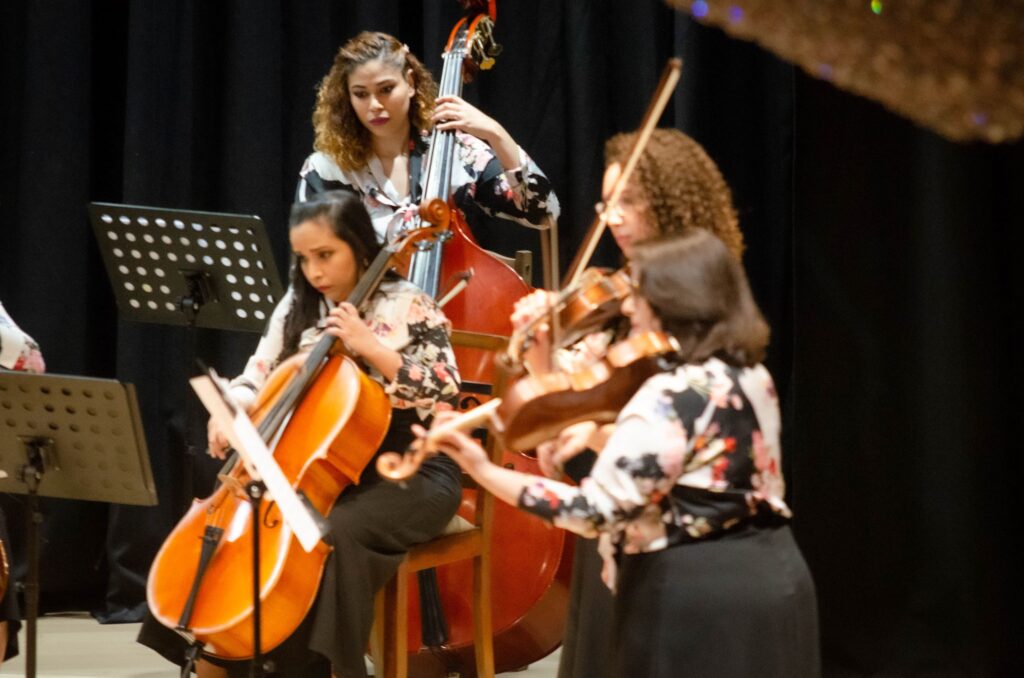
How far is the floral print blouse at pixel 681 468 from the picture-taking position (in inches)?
65.6

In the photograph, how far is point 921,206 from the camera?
3193mm

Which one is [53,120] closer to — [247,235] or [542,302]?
[247,235]

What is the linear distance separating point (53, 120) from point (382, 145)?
4.91 feet

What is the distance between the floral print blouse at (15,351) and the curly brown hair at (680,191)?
152 centimetres

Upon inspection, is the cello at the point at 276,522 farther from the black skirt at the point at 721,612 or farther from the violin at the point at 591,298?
the black skirt at the point at 721,612

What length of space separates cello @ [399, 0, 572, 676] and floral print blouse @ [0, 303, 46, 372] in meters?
0.87

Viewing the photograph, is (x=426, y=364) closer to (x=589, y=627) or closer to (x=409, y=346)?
(x=409, y=346)

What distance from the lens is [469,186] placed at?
3.26 meters

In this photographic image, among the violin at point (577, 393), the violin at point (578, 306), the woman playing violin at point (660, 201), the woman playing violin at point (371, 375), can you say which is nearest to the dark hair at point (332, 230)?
the woman playing violin at point (371, 375)

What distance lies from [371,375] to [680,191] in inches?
34.8

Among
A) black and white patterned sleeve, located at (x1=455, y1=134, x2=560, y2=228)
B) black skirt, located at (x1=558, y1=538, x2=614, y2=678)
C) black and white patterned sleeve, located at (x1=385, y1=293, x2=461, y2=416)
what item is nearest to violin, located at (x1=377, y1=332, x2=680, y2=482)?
black skirt, located at (x1=558, y1=538, x2=614, y2=678)

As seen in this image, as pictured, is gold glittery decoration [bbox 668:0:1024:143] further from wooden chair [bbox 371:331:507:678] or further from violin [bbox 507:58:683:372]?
wooden chair [bbox 371:331:507:678]

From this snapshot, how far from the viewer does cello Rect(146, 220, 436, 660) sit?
237cm

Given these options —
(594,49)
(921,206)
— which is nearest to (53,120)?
(594,49)
